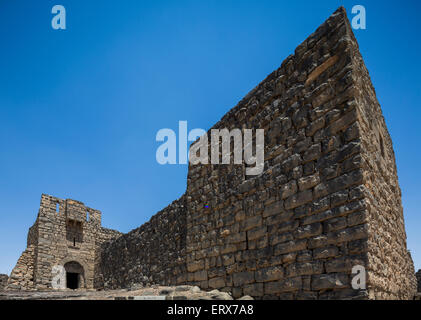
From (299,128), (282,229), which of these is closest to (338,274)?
(282,229)

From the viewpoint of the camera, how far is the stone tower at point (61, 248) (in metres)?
14.2

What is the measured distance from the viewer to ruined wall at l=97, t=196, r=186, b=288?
27.7ft

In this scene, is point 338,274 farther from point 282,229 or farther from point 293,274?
point 282,229

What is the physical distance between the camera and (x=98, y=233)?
54.9 ft

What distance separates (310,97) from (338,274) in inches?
102

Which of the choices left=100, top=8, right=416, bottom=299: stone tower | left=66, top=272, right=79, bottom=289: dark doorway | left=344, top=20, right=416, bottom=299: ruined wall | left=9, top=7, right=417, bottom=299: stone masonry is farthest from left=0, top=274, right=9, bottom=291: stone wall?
left=344, top=20, right=416, bottom=299: ruined wall

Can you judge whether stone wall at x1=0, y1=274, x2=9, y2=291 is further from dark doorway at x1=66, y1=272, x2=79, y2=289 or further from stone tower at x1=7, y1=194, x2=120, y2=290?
dark doorway at x1=66, y1=272, x2=79, y2=289

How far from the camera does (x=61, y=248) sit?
15.4 meters

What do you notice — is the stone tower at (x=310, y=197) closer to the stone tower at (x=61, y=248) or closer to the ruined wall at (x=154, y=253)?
the ruined wall at (x=154, y=253)

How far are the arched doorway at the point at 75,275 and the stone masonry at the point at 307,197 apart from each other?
9024 millimetres

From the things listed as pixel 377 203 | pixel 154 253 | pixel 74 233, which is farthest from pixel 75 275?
pixel 377 203

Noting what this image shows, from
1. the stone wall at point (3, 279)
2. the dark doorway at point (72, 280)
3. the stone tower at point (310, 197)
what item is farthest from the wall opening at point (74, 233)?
the stone tower at point (310, 197)

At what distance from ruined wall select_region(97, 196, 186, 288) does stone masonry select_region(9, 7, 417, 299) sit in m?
0.53

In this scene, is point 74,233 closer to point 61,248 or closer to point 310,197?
point 61,248
